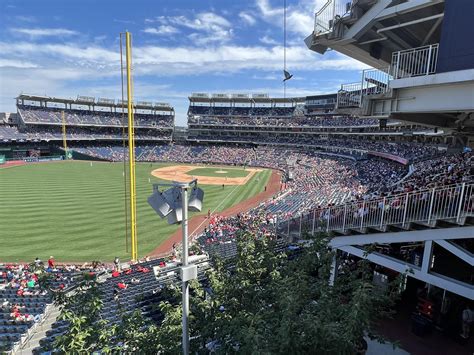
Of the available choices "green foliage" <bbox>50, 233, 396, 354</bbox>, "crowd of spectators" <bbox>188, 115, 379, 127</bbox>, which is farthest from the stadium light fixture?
"crowd of spectators" <bbox>188, 115, 379, 127</bbox>

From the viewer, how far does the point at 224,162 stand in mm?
74625

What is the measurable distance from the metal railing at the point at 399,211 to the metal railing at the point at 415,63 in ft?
11.2

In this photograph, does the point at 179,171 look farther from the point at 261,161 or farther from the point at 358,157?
the point at 358,157

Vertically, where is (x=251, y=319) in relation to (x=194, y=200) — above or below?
below

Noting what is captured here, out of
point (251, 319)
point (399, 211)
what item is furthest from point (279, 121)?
point (251, 319)

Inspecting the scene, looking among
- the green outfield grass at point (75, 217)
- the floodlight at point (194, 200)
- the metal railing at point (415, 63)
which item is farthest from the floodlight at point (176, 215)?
the green outfield grass at point (75, 217)

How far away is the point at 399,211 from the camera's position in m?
9.76

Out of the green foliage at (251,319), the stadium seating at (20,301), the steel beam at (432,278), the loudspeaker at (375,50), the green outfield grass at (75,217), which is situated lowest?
the green outfield grass at (75,217)

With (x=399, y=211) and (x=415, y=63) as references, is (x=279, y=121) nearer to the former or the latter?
(x=415, y=63)

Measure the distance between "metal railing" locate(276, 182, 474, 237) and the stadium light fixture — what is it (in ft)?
20.4

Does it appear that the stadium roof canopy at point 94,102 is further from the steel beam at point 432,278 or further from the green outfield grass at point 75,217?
the steel beam at point 432,278

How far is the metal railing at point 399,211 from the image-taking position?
8.32 metres

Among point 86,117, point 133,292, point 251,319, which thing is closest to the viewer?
point 251,319

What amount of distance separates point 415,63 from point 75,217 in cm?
2513
